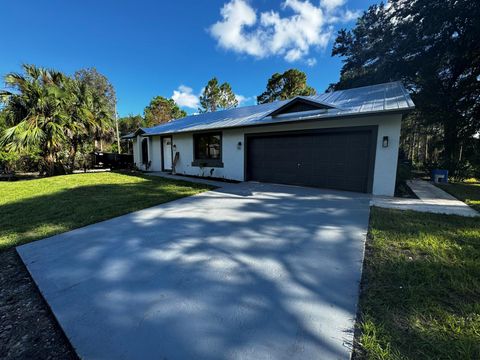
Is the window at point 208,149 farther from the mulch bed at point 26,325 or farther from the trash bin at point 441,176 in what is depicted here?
the trash bin at point 441,176

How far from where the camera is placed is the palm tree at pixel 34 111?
999 cm

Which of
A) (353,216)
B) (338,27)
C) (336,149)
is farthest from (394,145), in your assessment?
(338,27)

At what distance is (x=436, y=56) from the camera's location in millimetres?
11289

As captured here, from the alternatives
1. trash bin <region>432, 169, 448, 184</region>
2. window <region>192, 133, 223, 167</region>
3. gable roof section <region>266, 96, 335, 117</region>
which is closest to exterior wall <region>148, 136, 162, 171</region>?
window <region>192, 133, 223, 167</region>

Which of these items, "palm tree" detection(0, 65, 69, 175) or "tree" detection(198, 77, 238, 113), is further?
"tree" detection(198, 77, 238, 113)

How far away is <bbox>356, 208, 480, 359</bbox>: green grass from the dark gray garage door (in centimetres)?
356

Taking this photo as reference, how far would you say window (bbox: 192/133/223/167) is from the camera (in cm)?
1068

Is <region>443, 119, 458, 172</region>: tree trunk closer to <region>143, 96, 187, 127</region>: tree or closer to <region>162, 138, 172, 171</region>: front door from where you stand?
<region>162, 138, 172, 171</region>: front door

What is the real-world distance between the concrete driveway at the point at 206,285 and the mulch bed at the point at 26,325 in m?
0.08

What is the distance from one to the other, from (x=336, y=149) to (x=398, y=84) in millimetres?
4635

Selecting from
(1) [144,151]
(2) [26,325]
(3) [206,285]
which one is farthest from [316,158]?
(1) [144,151]

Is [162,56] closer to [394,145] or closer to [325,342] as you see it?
[394,145]

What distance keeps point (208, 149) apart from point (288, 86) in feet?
57.4

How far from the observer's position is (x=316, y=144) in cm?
779
